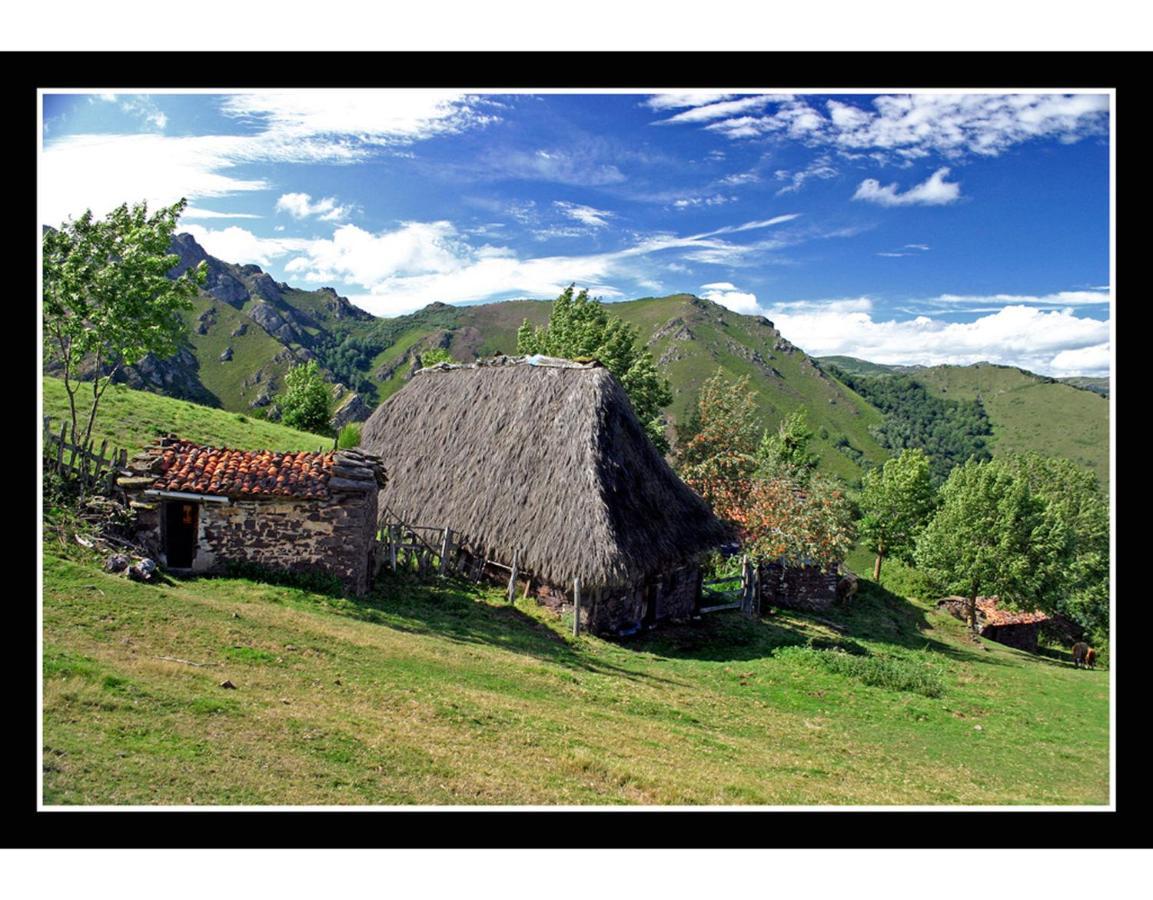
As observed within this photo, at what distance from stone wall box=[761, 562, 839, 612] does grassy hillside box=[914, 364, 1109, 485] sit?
118 ft

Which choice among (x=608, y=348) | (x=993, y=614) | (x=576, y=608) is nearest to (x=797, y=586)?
(x=576, y=608)

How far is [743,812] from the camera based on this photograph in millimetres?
4914

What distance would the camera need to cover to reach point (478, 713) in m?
8.08

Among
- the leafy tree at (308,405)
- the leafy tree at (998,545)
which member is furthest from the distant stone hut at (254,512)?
the leafy tree at (308,405)

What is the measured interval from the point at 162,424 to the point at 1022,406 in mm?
106658

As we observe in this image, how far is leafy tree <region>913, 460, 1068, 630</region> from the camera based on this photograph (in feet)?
89.4

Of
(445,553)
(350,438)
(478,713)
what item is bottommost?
(478,713)

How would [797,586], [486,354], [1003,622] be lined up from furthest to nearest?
[486,354] < [1003,622] < [797,586]

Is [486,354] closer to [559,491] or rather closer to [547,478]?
[547,478]

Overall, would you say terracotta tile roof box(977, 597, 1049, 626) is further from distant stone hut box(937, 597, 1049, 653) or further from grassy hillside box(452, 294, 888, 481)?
grassy hillside box(452, 294, 888, 481)

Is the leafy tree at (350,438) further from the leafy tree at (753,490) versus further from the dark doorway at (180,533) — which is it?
the leafy tree at (753,490)

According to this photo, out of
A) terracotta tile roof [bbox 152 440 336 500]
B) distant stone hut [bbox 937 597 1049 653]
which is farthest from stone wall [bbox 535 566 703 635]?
distant stone hut [bbox 937 597 1049 653]

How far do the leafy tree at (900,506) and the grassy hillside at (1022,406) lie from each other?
647 inches

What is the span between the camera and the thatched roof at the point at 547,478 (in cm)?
1501
